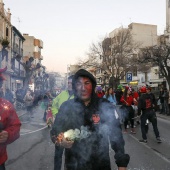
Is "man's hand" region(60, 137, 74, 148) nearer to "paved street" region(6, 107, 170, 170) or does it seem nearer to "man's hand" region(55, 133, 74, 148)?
"man's hand" region(55, 133, 74, 148)

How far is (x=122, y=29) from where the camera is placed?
138 feet

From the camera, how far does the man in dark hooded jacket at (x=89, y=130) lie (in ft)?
7.52

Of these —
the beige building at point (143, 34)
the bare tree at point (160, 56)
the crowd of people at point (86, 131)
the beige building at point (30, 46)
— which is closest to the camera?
the crowd of people at point (86, 131)

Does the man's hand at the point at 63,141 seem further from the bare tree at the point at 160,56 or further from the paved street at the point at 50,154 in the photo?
the bare tree at the point at 160,56

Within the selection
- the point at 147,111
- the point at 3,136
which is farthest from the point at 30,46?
the point at 3,136

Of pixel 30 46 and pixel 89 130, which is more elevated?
pixel 30 46

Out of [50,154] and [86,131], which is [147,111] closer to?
[50,154]

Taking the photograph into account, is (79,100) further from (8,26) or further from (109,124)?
(8,26)

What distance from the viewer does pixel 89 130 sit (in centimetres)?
230

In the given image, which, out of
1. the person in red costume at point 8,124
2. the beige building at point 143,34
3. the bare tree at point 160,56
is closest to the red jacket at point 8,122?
the person in red costume at point 8,124

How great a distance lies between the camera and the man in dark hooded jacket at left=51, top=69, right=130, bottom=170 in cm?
229

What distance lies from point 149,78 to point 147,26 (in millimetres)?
17834

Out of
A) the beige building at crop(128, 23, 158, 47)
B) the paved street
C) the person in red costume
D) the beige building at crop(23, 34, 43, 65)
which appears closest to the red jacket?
the person in red costume

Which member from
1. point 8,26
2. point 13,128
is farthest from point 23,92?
point 8,26
